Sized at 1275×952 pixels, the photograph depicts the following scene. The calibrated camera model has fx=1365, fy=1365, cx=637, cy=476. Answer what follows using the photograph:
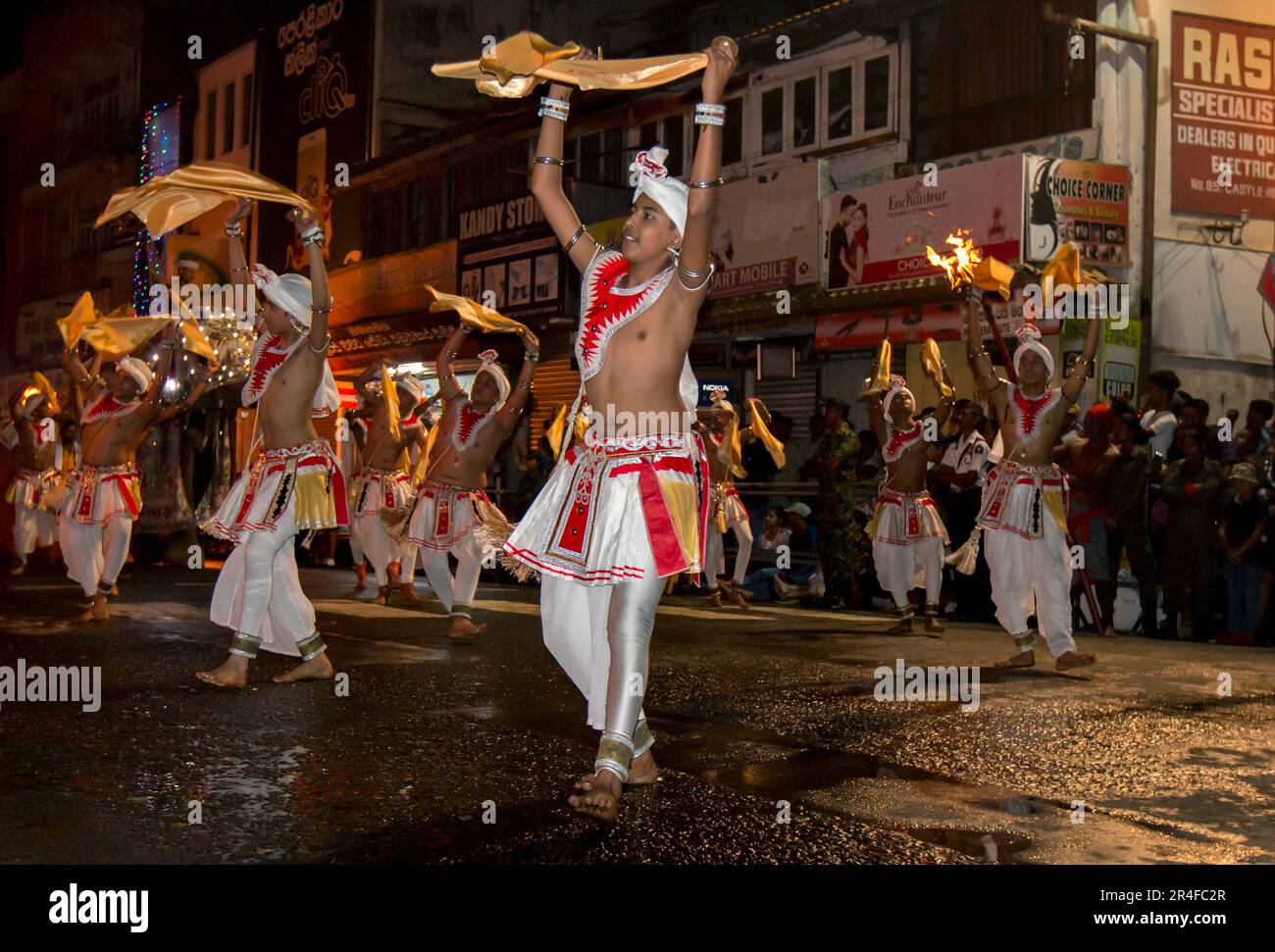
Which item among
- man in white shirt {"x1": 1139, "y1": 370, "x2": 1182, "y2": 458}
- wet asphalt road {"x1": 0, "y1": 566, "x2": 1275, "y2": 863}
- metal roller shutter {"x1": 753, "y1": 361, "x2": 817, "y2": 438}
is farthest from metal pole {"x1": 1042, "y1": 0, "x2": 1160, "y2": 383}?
wet asphalt road {"x1": 0, "y1": 566, "x2": 1275, "y2": 863}

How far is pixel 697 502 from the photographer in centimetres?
520

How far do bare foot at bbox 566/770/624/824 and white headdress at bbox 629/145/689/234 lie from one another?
6.55ft

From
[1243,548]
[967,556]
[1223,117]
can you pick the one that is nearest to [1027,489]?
[967,556]

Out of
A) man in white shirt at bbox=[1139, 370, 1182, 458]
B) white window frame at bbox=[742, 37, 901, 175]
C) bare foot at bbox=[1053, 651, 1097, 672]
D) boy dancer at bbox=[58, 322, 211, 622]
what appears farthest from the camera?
white window frame at bbox=[742, 37, 901, 175]

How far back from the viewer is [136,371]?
1100 cm

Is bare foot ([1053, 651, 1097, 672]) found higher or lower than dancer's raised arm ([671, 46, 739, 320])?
lower

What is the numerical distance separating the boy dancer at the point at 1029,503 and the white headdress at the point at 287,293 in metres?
4.45

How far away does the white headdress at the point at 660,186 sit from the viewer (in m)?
5.08

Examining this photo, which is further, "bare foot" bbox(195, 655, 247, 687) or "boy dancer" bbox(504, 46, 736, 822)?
"bare foot" bbox(195, 655, 247, 687)

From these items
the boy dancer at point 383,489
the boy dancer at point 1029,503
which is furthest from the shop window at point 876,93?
the boy dancer at point 1029,503

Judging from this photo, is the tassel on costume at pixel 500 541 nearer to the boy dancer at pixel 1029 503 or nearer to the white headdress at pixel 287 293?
the white headdress at pixel 287 293

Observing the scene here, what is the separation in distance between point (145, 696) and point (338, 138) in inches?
1143

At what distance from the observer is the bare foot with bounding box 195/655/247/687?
7293mm

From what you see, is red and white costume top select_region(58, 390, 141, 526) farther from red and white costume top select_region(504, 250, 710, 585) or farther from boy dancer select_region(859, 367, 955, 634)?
red and white costume top select_region(504, 250, 710, 585)
